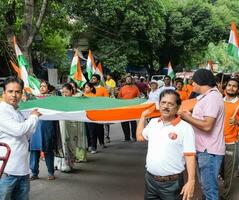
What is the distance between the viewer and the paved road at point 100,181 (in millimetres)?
6738

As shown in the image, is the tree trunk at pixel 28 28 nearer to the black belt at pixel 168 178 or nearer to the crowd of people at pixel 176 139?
the crowd of people at pixel 176 139

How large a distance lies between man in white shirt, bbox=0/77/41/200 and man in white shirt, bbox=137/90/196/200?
1.12 meters

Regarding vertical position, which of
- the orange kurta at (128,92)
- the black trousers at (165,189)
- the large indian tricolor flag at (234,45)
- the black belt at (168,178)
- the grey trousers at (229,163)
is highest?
the large indian tricolor flag at (234,45)

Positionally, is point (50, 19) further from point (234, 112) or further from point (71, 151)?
point (234, 112)

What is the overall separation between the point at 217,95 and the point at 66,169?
14.1 ft

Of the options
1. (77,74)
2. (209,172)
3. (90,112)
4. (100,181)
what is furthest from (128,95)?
(209,172)

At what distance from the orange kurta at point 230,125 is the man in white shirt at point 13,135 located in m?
2.51

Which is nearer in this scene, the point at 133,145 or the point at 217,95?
the point at 217,95

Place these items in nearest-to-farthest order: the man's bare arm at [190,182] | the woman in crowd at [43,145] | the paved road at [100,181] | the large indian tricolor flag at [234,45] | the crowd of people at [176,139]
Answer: the man's bare arm at [190,182]
the crowd of people at [176,139]
the paved road at [100,181]
the woman in crowd at [43,145]
the large indian tricolor flag at [234,45]

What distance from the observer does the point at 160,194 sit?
12.7 feet

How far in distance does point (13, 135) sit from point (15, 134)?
3 cm

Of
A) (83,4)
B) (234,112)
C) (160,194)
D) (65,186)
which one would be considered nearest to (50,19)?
(83,4)

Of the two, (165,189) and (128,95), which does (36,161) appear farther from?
(128,95)

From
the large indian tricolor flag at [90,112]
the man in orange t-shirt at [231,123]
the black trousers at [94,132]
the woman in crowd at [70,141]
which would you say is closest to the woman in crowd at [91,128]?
the black trousers at [94,132]
